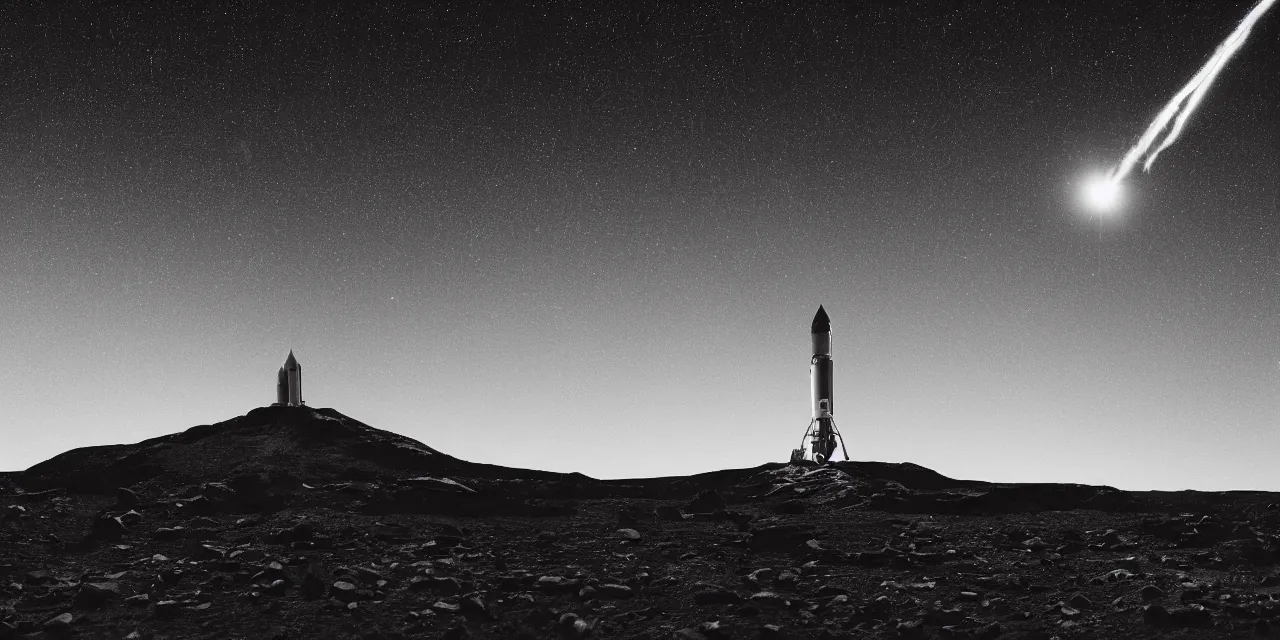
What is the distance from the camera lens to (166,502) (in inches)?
670

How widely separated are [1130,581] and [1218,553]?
2.28 meters

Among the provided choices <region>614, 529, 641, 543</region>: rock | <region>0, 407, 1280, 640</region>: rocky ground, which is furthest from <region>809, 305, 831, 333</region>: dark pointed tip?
<region>614, 529, 641, 543</region>: rock

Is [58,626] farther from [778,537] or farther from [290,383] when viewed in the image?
[290,383]

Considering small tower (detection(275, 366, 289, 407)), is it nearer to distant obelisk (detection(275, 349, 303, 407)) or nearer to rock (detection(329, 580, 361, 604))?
distant obelisk (detection(275, 349, 303, 407))

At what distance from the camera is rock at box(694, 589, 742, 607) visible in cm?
1169

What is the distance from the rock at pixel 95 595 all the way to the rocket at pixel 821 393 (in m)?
31.5

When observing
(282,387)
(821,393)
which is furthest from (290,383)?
(821,393)

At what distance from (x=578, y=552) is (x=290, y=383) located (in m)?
32.4

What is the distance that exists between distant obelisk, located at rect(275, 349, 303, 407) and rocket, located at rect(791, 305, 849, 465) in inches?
910

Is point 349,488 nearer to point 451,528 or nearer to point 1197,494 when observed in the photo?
point 451,528

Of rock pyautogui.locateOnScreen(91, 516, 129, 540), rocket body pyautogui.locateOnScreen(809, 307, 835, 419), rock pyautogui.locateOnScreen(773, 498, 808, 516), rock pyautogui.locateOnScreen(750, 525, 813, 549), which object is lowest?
rock pyautogui.locateOnScreen(750, 525, 813, 549)

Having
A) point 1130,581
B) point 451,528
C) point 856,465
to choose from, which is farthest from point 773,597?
point 856,465

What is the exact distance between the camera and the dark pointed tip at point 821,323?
→ 42.2 metres

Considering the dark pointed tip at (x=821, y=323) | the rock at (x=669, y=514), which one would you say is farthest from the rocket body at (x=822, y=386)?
the rock at (x=669, y=514)
